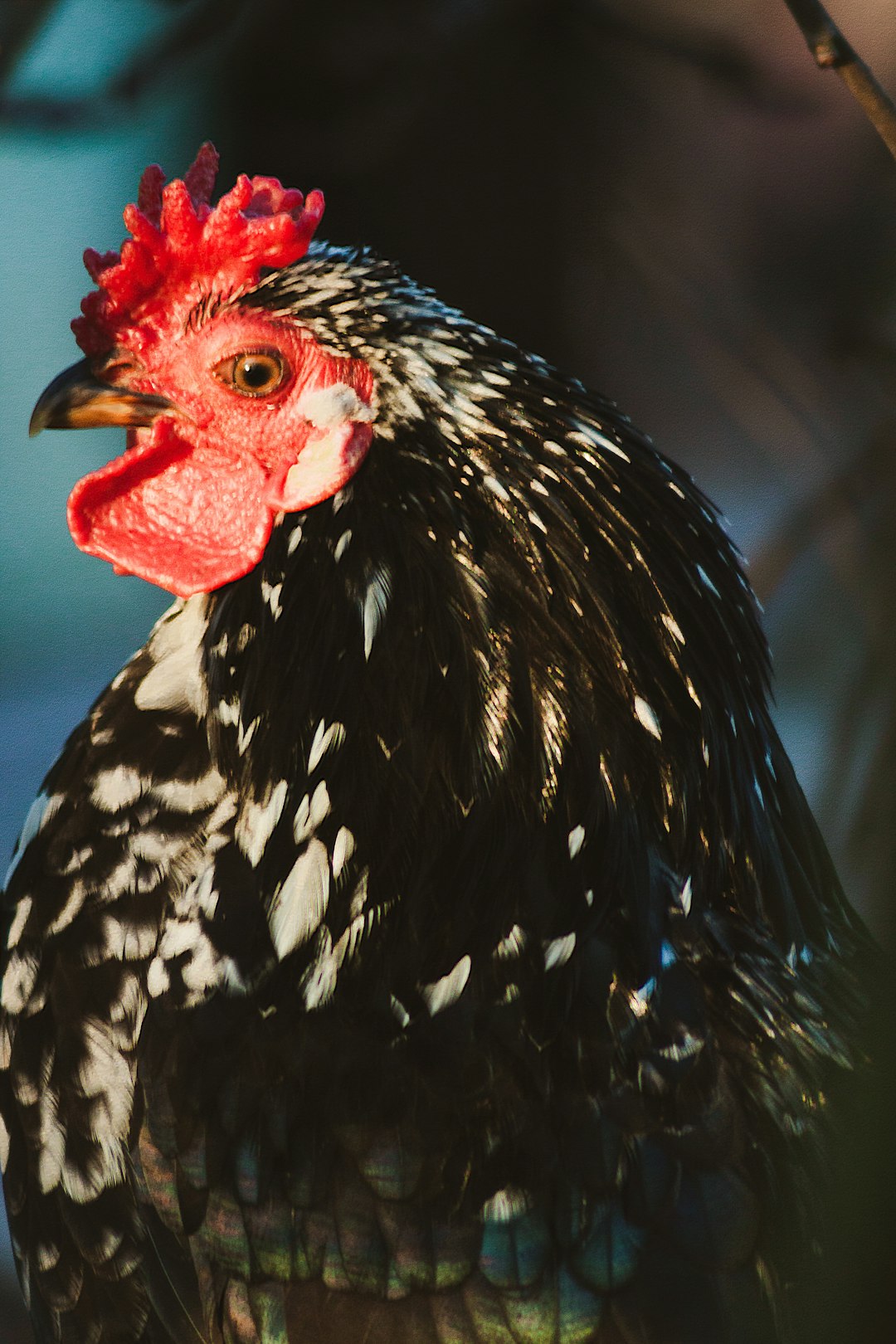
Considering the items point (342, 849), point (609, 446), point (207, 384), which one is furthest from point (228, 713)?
point (609, 446)

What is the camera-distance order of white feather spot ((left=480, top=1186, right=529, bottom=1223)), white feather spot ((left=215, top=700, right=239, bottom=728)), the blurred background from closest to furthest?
white feather spot ((left=480, top=1186, right=529, bottom=1223))
white feather spot ((left=215, top=700, right=239, bottom=728))
the blurred background

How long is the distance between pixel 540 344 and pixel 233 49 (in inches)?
15.2

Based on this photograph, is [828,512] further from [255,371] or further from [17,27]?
[17,27]

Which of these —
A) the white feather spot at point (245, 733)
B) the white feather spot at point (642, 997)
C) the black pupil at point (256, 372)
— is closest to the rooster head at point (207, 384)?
the black pupil at point (256, 372)

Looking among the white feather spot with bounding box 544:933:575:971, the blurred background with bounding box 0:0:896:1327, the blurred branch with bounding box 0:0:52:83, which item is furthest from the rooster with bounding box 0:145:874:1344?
the blurred branch with bounding box 0:0:52:83

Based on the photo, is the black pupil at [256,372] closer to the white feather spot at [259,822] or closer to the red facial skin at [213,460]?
the red facial skin at [213,460]

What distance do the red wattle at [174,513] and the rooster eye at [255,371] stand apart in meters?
0.05

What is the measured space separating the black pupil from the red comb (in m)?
0.06

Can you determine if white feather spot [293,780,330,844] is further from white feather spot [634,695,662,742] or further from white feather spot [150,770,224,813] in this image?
white feather spot [634,695,662,742]

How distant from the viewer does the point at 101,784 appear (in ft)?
3.03

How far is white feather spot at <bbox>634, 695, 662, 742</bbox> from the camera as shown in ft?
2.76

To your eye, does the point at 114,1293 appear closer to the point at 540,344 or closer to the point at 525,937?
the point at 525,937

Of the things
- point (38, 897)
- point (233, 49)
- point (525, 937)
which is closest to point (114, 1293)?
point (38, 897)

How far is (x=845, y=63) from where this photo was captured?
0.97m
